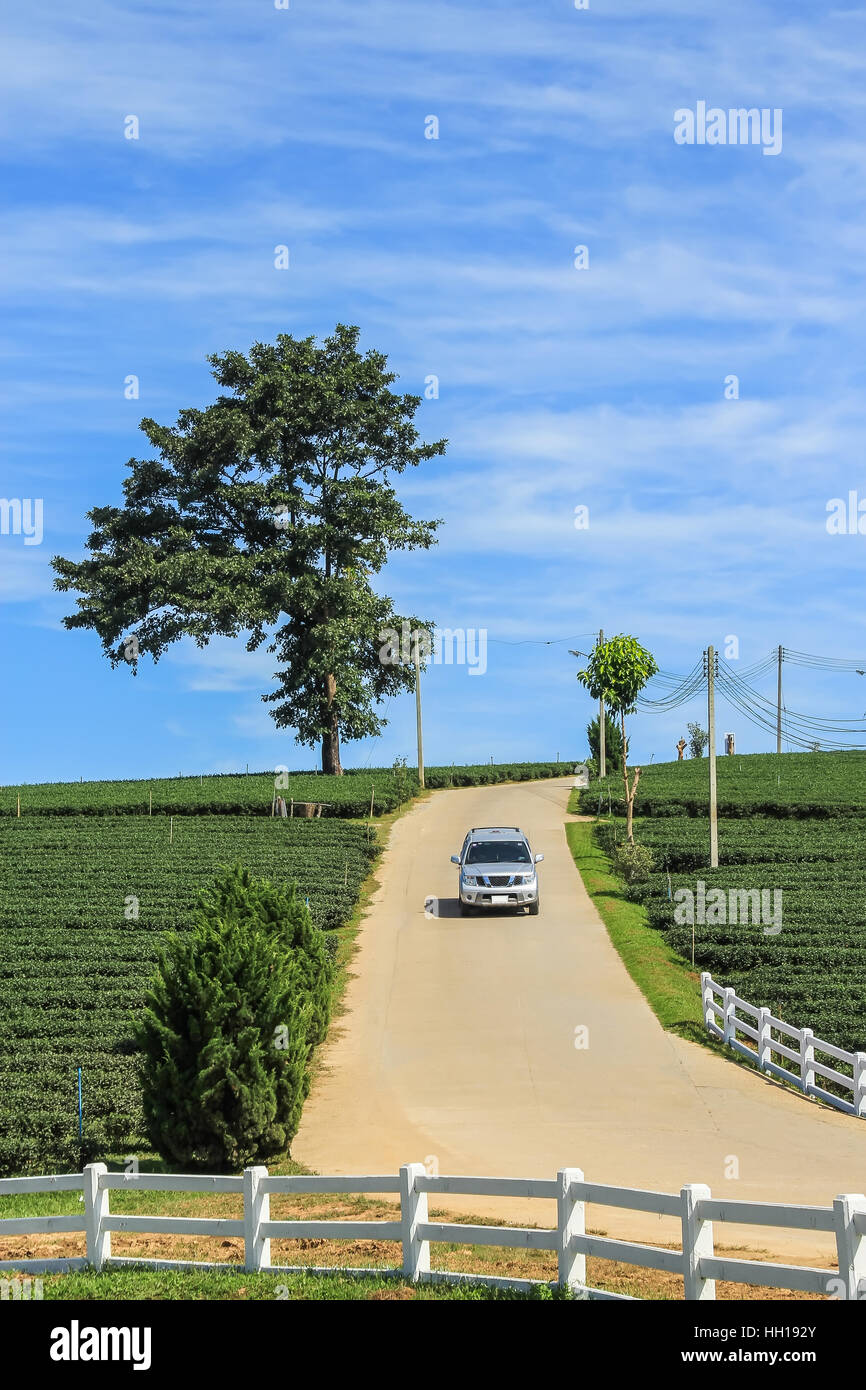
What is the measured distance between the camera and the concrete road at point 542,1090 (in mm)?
17469

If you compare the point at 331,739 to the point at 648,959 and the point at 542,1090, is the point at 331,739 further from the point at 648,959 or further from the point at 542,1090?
Result: the point at 542,1090

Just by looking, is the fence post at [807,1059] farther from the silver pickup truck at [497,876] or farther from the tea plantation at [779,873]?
the silver pickup truck at [497,876]

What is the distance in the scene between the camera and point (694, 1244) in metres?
10.0

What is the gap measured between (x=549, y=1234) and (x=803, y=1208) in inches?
86.4

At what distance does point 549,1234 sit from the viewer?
10.9 meters

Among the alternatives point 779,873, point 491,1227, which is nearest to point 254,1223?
point 491,1227

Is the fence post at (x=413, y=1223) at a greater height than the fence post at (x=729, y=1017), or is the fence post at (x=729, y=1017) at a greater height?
the fence post at (x=413, y=1223)

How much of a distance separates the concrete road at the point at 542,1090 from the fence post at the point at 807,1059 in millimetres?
363

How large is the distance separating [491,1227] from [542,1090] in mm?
10751

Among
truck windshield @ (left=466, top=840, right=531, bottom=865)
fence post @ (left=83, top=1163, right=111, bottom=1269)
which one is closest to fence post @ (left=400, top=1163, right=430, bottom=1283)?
fence post @ (left=83, top=1163, right=111, bottom=1269)

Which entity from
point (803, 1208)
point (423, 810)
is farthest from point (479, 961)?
point (423, 810)

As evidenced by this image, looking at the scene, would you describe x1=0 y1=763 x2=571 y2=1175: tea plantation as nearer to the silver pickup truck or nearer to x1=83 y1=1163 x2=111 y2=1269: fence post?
the silver pickup truck

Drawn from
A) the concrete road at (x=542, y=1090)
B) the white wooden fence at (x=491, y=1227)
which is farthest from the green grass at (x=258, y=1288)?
the concrete road at (x=542, y=1090)

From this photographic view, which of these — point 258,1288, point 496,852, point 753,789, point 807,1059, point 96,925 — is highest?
point 753,789
